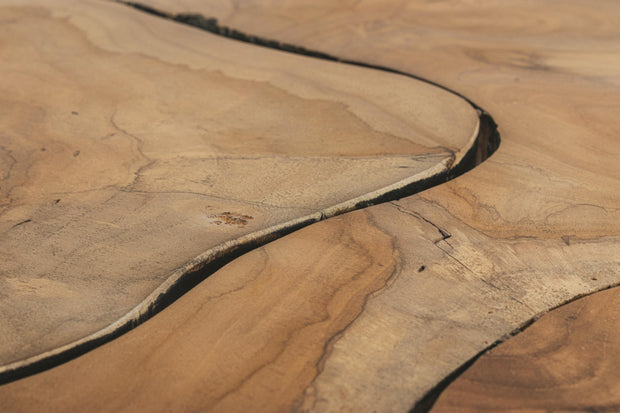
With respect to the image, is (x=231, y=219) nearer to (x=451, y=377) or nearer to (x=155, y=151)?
(x=155, y=151)

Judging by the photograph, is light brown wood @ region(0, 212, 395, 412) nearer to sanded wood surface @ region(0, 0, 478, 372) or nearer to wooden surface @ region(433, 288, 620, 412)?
sanded wood surface @ region(0, 0, 478, 372)

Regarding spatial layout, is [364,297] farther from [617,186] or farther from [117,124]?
[117,124]

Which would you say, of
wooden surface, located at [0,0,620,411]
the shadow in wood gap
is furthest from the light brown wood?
the shadow in wood gap

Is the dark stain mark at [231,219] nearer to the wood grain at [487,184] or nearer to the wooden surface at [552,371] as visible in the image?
the wood grain at [487,184]

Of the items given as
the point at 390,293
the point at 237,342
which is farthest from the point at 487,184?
the point at 237,342

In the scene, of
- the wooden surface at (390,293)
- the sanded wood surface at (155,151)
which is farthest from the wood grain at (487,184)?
the sanded wood surface at (155,151)

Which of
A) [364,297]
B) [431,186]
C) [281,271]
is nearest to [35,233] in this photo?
[281,271]
